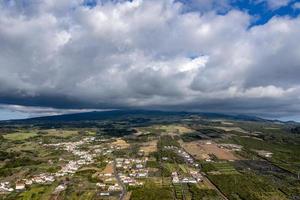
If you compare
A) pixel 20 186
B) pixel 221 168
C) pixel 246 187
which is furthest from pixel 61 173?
pixel 246 187

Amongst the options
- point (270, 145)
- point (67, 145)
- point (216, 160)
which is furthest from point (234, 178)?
point (67, 145)

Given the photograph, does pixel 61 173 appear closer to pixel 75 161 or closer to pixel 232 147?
pixel 75 161

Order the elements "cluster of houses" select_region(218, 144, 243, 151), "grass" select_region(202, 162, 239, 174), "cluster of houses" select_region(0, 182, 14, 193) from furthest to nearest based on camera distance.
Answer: "cluster of houses" select_region(218, 144, 243, 151), "grass" select_region(202, 162, 239, 174), "cluster of houses" select_region(0, 182, 14, 193)

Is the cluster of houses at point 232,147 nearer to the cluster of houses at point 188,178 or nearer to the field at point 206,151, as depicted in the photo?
the field at point 206,151

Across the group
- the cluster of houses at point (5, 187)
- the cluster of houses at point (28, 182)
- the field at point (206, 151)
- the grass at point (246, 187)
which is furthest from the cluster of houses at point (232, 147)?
the cluster of houses at point (5, 187)

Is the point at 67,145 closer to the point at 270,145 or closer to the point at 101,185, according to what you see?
the point at 101,185

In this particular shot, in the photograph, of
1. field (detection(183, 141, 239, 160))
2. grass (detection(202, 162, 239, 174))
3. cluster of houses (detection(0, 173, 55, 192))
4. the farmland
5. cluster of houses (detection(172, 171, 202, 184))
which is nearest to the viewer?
the farmland

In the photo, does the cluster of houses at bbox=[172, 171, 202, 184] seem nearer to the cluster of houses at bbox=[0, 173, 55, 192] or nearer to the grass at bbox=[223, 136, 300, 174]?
the grass at bbox=[223, 136, 300, 174]

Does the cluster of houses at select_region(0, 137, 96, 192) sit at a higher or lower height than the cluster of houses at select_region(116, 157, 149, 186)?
lower

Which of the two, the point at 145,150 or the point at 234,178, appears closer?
the point at 234,178

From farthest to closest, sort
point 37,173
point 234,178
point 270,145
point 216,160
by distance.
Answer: point 270,145, point 216,160, point 37,173, point 234,178

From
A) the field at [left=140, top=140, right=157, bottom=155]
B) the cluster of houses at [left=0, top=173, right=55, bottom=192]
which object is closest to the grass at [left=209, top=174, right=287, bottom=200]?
the cluster of houses at [left=0, top=173, right=55, bottom=192]
